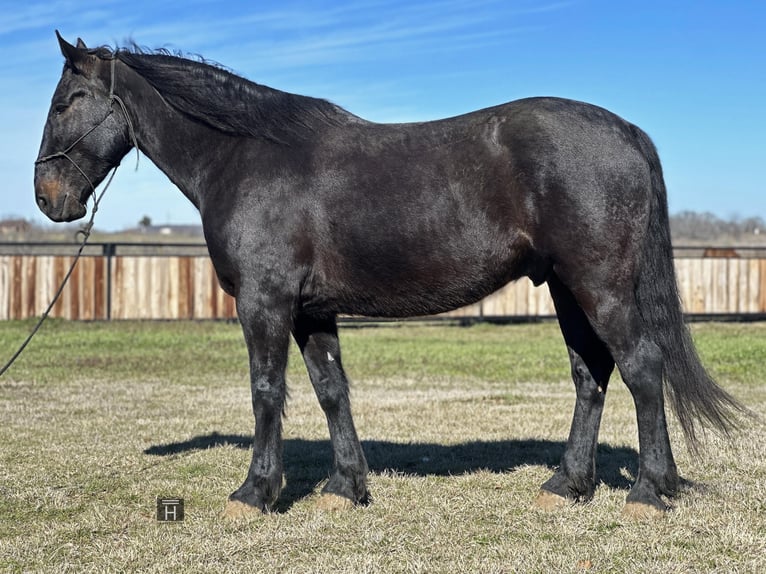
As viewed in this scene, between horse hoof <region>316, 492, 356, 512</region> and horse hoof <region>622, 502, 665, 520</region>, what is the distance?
1.69 meters

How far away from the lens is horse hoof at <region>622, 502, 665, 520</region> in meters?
4.88

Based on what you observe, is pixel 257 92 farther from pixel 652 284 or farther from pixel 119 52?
pixel 652 284

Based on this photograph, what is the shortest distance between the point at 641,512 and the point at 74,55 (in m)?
4.55

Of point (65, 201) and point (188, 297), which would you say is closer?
point (65, 201)

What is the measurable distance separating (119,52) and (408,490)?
356 cm

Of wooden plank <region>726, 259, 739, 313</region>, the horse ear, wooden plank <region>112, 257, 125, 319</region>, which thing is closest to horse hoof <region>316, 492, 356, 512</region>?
the horse ear

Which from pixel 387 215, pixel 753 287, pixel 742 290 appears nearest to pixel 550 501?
pixel 387 215

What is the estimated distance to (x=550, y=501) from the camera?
17.3 feet

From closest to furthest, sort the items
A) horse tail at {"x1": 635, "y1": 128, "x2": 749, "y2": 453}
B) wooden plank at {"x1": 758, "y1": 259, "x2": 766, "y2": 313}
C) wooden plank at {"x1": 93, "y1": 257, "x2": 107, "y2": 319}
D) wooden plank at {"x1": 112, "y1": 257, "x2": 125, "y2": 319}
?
1. horse tail at {"x1": 635, "y1": 128, "x2": 749, "y2": 453}
2. wooden plank at {"x1": 93, "y1": 257, "x2": 107, "y2": 319}
3. wooden plank at {"x1": 112, "y1": 257, "x2": 125, "y2": 319}
4. wooden plank at {"x1": 758, "y1": 259, "x2": 766, "y2": 313}

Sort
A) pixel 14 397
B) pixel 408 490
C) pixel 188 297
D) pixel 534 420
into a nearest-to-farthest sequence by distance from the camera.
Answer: pixel 408 490, pixel 534 420, pixel 14 397, pixel 188 297

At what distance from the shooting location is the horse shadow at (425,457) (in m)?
6.26

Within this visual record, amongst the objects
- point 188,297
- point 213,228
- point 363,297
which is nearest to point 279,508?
point 363,297

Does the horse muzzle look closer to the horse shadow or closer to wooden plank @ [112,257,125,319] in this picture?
the horse shadow

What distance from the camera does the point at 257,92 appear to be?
18.0 feet
